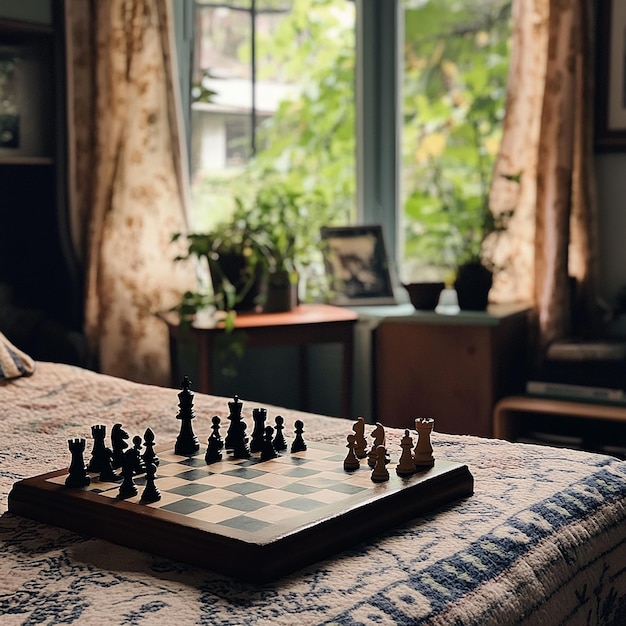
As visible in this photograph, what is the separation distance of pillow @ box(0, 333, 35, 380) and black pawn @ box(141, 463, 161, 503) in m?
1.09

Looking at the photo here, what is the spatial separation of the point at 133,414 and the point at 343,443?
46 cm

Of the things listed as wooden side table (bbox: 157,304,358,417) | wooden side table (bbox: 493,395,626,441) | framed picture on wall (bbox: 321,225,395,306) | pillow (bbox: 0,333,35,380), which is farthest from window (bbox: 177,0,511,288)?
pillow (bbox: 0,333,35,380)

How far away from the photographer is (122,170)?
3393 mm

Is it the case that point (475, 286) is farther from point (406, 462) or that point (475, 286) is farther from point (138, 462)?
point (138, 462)

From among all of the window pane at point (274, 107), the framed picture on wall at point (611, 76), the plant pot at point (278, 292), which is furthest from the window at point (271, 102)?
the framed picture on wall at point (611, 76)

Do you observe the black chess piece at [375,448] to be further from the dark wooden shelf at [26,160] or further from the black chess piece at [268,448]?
the dark wooden shelf at [26,160]

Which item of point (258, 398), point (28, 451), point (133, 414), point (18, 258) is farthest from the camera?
point (258, 398)

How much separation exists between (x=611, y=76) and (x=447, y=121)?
0.75 metres

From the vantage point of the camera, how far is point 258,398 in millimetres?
4102

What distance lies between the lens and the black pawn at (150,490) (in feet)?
3.74

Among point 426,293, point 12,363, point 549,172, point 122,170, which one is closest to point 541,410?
point 426,293

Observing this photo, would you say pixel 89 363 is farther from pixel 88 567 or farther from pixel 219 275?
pixel 88 567

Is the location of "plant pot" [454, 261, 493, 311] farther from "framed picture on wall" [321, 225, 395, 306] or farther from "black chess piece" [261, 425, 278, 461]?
"black chess piece" [261, 425, 278, 461]

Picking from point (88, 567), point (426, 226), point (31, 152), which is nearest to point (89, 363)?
point (31, 152)
